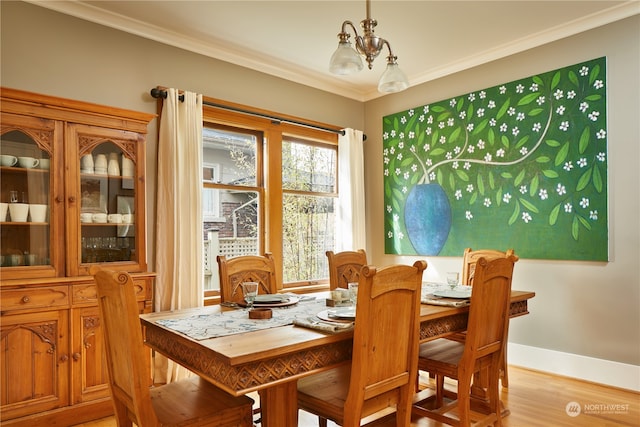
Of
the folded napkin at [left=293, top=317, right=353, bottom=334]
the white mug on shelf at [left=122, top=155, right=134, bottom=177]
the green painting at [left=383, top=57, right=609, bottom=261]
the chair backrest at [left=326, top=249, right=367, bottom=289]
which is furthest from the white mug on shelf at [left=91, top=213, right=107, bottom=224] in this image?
the green painting at [left=383, top=57, right=609, bottom=261]

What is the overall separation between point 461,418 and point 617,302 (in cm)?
179

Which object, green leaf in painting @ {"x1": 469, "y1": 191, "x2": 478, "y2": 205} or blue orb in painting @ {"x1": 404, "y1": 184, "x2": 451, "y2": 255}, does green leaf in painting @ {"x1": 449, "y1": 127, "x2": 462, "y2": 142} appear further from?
green leaf in painting @ {"x1": 469, "y1": 191, "x2": 478, "y2": 205}

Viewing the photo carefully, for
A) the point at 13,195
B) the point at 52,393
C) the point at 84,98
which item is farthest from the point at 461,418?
the point at 84,98

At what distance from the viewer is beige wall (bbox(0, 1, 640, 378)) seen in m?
2.85

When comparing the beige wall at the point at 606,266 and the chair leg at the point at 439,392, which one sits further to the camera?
the beige wall at the point at 606,266

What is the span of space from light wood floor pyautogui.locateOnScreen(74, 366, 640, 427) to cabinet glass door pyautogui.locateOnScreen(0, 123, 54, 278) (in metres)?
1.09

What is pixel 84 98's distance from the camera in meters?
2.99

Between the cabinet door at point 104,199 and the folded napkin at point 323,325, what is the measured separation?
1567mm

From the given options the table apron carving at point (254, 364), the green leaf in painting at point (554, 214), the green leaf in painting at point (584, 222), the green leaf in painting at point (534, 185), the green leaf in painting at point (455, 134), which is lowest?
the table apron carving at point (254, 364)

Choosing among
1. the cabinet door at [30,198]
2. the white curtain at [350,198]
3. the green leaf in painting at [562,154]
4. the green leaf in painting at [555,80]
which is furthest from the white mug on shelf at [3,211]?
the green leaf in painting at [555,80]

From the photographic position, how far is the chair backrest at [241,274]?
2.64 metres

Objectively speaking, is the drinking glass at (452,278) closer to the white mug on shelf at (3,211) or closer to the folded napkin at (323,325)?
the folded napkin at (323,325)

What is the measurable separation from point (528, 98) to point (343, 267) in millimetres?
2131

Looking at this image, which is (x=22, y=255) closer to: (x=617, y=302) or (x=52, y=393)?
(x=52, y=393)
